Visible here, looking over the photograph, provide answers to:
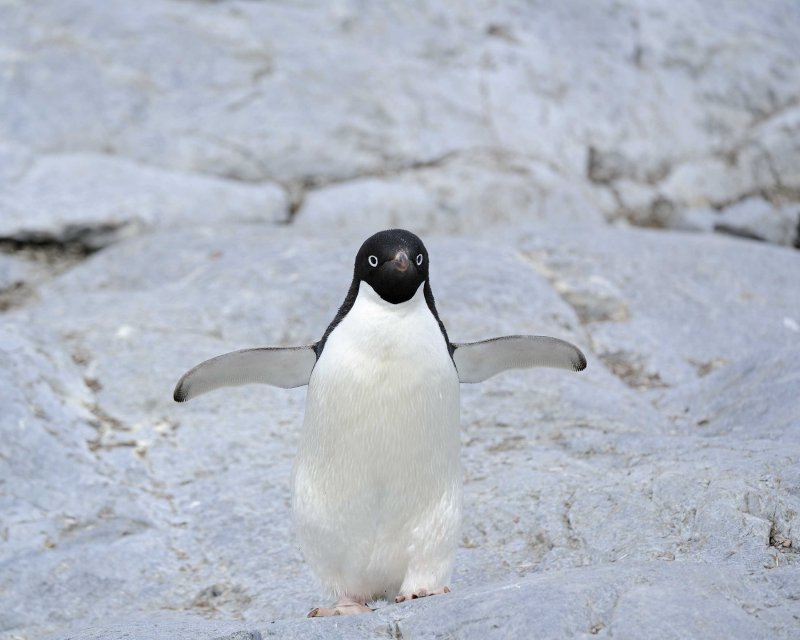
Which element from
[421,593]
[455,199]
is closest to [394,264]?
[421,593]

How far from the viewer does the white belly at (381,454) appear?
2.77 m

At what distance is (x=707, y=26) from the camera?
9438 millimetres

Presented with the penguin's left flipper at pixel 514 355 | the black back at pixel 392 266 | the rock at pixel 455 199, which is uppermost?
the black back at pixel 392 266

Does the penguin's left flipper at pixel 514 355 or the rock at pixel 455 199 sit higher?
the penguin's left flipper at pixel 514 355

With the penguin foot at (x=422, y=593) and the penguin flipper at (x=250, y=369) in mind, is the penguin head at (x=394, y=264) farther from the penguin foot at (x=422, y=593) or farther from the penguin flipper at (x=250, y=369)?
the penguin foot at (x=422, y=593)

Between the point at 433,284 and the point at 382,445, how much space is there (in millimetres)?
2684

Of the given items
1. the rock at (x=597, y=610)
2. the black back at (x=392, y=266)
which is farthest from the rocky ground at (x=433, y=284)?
the black back at (x=392, y=266)

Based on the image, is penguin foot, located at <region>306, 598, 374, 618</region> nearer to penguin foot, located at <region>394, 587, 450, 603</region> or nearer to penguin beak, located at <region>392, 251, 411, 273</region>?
penguin foot, located at <region>394, 587, 450, 603</region>

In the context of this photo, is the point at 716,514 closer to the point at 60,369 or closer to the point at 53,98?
the point at 60,369

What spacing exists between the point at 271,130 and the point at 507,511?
4.89 metres

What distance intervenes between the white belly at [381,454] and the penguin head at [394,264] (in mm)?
53

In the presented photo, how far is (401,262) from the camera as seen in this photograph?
2.67 metres

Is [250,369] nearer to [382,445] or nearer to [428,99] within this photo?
[382,445]

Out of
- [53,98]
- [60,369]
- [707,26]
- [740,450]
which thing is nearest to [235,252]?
[60,369]
